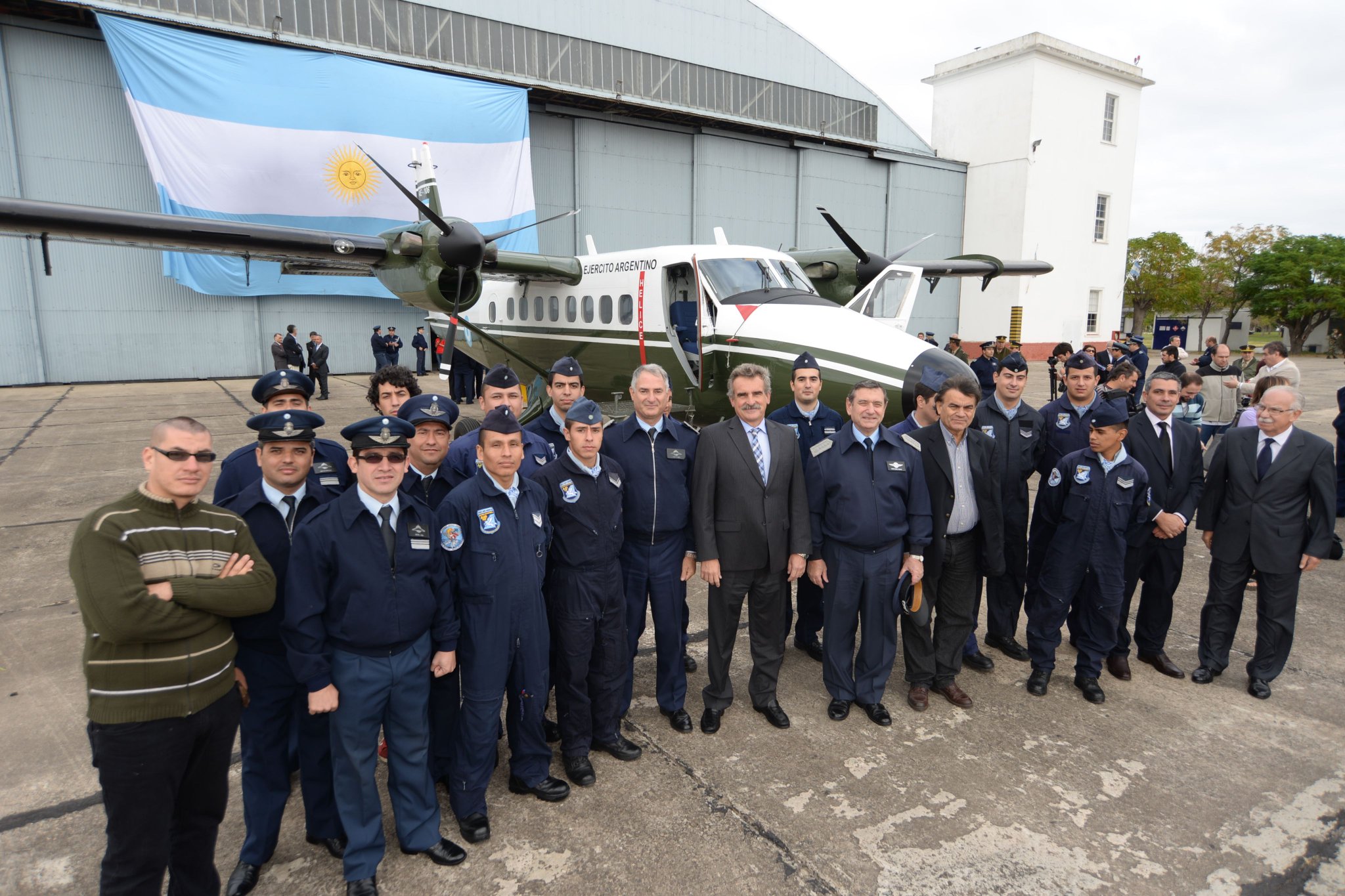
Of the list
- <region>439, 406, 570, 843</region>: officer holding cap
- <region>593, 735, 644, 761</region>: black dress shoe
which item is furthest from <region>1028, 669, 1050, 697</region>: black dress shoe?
<region>439, 406, 570, 843</region>: officer holding cap

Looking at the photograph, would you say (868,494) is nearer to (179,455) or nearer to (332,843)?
(332,843)

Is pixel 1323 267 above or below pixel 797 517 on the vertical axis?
above

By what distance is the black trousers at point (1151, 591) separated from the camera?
4812 mm

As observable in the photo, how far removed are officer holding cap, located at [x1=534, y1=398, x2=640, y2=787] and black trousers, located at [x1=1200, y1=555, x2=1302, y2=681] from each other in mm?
3929

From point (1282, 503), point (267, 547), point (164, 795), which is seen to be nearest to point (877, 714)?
point (1282, 503)

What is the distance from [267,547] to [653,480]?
1.92 meters

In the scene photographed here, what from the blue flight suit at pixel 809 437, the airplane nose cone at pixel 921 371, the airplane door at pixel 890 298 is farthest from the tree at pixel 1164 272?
the blue flight suit at pixel 809 437

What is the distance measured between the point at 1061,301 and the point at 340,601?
3788 cm

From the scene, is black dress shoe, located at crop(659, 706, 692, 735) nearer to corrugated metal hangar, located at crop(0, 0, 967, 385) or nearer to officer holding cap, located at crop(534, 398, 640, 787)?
officer holding cap, located at crop(534, 398, 640, 787)

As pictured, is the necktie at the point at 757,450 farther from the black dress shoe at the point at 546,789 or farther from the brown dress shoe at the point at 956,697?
the black dress shoe at the point at 546,789

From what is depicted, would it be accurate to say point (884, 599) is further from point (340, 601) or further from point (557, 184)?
point (557, 184)

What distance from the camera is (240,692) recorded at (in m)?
2.71

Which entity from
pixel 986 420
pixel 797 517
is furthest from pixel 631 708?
pixel 986 420

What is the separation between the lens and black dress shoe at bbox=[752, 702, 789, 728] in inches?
166
